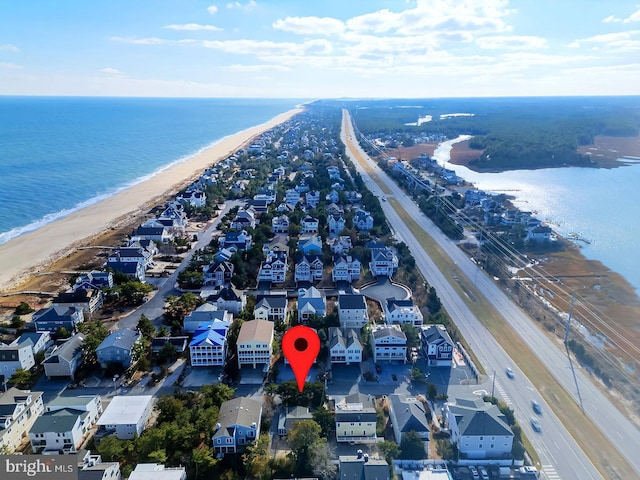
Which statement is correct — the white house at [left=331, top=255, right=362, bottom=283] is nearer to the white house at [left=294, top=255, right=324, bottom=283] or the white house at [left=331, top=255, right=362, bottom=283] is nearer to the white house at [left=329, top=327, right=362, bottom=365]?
the white house at [left=294, top=255, right=324, bottom=283]

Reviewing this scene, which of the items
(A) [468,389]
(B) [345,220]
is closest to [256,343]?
(A) [468,389]

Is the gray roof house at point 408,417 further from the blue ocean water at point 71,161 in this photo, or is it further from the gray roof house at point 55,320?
the blue ocean water at point 71,161

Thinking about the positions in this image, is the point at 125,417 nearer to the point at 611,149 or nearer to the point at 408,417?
the point at 408,417

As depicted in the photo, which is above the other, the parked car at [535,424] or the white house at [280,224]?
the white house at [280,224]

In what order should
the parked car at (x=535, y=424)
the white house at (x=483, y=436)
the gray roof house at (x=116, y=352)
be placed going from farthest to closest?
1. the gray roof house at (x=116, y=352)
2. the parked car at (x=535, y=424)
3. the white house at (x=483, y=436)

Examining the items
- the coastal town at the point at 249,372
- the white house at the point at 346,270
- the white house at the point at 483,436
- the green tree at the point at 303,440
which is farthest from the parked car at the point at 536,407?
the white house at the point at 346,270

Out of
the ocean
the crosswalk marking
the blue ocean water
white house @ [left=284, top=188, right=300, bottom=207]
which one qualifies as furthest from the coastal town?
the blue ocean water
